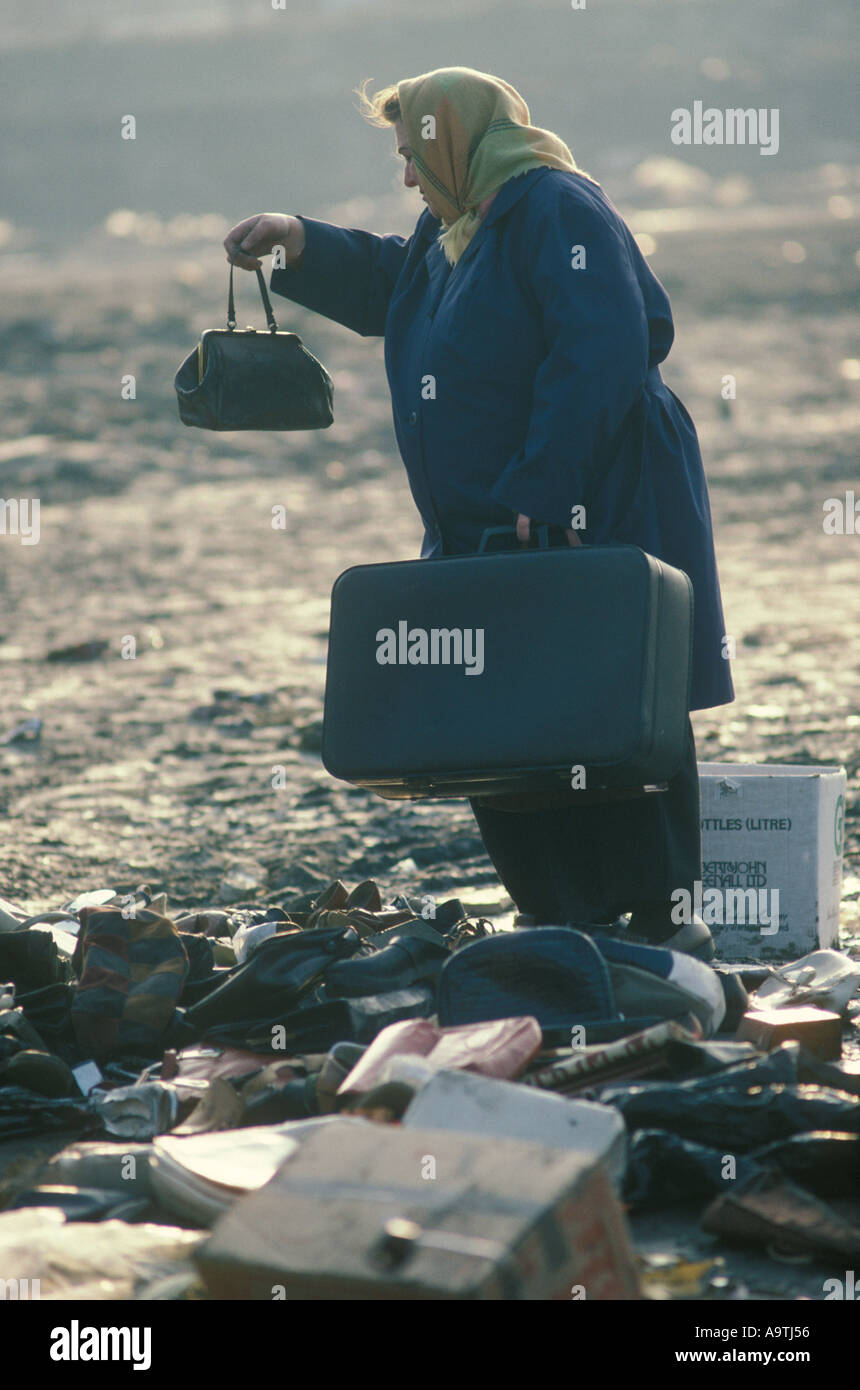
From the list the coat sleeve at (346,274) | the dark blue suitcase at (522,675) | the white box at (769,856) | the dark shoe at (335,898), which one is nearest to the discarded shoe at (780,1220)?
the dark blue suitcase at (522,675)

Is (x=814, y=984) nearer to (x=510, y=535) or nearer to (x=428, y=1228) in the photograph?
(x=510, y=535)

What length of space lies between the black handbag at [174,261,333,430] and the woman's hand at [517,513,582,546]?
0.69m

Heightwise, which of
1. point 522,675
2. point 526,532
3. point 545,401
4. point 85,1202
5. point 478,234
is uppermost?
point 478,234

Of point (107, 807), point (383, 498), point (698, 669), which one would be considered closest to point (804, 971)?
point (698, 669)

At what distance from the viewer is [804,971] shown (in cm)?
338

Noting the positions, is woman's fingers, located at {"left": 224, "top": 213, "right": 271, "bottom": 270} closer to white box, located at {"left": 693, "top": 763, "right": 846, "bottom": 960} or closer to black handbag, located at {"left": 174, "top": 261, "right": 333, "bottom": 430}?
black handbag, located at {"left": 174, "top": 261, "right": 333, "bottom": 430}

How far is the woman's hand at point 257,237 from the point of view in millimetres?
3383

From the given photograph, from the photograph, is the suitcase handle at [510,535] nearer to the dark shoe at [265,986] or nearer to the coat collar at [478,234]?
the coat collar at [478,234]

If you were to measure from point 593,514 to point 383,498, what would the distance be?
28.7 feet

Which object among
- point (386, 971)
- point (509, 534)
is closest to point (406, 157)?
point (509, 534)

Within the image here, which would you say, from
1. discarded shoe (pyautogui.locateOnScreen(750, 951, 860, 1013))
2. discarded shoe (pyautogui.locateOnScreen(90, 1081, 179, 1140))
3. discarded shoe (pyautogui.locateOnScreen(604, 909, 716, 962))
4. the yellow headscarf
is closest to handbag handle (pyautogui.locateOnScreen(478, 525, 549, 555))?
the yellow headscarf

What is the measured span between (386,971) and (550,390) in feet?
3.61

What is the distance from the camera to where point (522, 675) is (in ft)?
9.29

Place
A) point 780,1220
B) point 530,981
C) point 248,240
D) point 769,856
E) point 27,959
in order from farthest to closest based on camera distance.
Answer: point 769,856 → point 248,240 → point 27,959 → point 530,981 → point 780,1220
